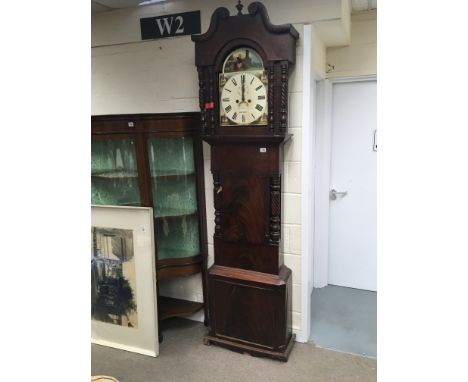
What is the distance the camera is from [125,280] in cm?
271

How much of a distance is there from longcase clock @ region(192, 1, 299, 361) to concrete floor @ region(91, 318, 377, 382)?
0.29ft

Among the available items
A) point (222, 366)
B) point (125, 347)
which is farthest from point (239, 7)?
point (125, 347)

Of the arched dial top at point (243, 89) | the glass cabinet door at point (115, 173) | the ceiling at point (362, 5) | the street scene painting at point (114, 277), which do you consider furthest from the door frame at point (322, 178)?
the street scene painting at point (114, 277)

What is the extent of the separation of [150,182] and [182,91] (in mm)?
726

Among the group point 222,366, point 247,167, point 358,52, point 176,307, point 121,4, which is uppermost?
point 121,4

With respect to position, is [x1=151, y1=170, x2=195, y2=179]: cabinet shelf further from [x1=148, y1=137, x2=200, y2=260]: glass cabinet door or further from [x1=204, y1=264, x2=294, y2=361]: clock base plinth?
[x1=204, y1=264, x2=294, y2=361]: clock base plinth

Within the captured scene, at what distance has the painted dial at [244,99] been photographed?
8.00 ft

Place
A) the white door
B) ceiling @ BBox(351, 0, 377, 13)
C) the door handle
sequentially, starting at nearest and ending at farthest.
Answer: ceiling @ BBox(351, 0, 377, 13)
the white door
the door handle

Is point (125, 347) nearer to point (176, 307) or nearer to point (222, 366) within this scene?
point (176, 307)

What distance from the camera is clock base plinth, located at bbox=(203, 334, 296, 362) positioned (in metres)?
2.55

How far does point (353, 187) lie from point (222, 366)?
196 cm

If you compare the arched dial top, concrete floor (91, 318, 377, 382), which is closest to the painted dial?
the arched dial top
